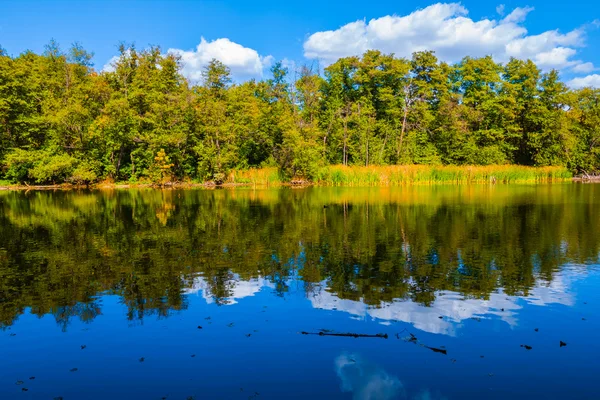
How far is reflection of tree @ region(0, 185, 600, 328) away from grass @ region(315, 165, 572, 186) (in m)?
23.9

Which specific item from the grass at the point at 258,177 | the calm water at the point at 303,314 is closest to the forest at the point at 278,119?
the grass at the point at 258,177

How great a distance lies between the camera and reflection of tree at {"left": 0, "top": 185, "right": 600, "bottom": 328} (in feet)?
29.4

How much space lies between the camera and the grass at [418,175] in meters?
45.8

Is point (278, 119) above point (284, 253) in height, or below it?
above

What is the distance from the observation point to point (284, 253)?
12.7m

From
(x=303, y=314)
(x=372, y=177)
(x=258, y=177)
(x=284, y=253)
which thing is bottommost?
(x=303, y=314)

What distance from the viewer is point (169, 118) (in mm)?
48312

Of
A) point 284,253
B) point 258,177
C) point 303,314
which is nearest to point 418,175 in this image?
point 258,177

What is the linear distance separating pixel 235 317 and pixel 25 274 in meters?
6.45

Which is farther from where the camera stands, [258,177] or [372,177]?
[258,177]

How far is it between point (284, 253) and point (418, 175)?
36718 millimetres

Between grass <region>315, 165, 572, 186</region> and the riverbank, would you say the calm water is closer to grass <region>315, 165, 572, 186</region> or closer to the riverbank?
grass <region>315, 165, 572, 186</region>

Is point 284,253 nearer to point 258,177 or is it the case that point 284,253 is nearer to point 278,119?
point 258,177

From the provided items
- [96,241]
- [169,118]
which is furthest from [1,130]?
[96,241]
